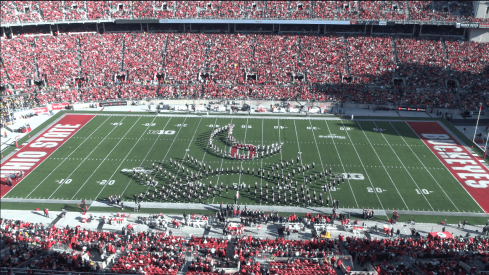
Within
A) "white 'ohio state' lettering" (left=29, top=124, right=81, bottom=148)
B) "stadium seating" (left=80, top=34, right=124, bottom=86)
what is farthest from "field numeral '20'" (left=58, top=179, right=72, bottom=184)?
"stadium seating" (left=80, top=34, right=124, bottom=86)

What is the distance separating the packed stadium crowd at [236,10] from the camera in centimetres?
4809

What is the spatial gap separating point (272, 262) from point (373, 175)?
13.1m

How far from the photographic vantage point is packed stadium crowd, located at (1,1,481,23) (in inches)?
1893

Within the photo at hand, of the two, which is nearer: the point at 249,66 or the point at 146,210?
the point at 146,210

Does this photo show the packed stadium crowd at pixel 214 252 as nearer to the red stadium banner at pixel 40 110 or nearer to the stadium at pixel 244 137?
the stadium at pixel 244 137

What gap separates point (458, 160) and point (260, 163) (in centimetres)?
1448

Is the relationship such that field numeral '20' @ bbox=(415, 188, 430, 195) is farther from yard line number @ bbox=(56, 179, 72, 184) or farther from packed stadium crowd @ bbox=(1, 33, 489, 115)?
yard line number @ bbox=(56, 179, 72, 184)

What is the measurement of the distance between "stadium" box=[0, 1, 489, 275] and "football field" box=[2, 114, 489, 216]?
160 millimetres

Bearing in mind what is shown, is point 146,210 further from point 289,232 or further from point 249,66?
point 249,66

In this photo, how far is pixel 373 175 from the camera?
27.2m

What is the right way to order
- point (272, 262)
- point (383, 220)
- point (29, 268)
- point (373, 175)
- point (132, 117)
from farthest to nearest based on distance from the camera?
1. point (132, 117)
2. point (373, 175)
3. point (383, 220)
4. point (272, 262)
5. point (29, 268)

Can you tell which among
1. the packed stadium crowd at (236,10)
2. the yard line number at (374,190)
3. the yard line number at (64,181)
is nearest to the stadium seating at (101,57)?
the packed stadium crowd at (236,10)

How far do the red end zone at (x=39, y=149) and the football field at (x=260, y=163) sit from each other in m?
0.14

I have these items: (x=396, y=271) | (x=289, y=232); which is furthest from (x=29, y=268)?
(x=396, y=271)
